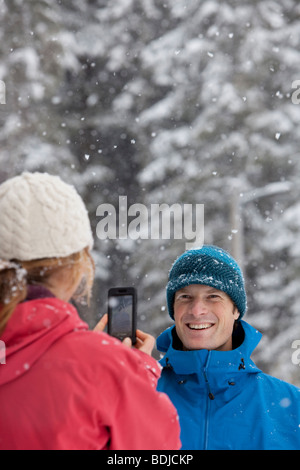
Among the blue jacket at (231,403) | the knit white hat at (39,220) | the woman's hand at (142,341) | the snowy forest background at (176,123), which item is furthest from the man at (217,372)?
the snowy forest background at (176,123)

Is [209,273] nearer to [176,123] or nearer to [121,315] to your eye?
[121,315]

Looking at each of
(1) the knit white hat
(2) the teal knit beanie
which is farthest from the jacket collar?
(1) the knit white hat

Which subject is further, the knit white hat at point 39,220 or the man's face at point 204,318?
the man's face at point 204,318

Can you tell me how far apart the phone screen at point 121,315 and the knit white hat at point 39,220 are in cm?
47

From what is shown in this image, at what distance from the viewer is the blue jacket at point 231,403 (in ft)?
7.88

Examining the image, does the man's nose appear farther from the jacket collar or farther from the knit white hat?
the knit white hat

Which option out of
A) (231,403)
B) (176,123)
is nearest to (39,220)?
(231,403)

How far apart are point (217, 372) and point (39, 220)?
3.70 ft

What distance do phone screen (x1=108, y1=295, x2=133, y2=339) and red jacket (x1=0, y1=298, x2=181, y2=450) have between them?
465 millimetres

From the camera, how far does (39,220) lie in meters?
1.66

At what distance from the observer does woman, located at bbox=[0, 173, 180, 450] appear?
1.54m

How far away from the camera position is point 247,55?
15711 millimetres

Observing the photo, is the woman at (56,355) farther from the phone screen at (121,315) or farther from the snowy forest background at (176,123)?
the snowy forest background at (176,123)

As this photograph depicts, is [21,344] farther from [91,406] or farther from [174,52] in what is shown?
[174,52]
